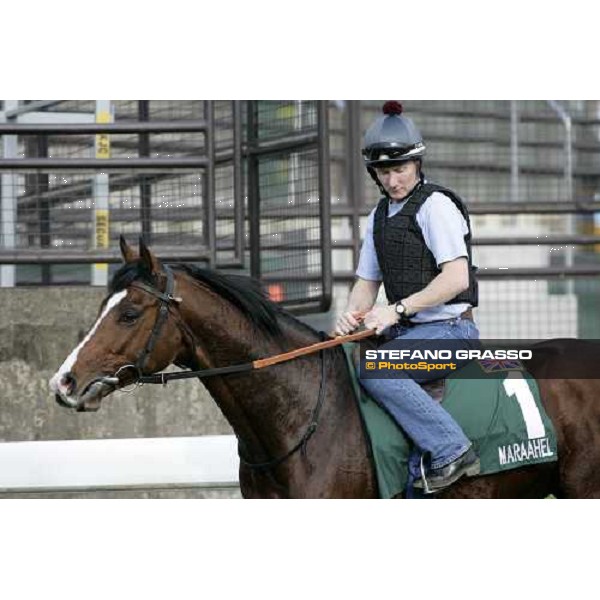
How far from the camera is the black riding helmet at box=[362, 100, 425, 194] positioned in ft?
16.2

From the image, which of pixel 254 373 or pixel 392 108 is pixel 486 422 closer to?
pixel 254 373

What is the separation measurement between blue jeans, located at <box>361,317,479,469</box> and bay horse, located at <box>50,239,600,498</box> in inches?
6.0

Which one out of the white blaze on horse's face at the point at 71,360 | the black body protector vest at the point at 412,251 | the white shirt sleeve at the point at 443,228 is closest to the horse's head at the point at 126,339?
the white blaze on horse's face at the point at 71,360

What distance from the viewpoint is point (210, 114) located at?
280 inches

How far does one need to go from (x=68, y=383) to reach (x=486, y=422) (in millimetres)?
1514

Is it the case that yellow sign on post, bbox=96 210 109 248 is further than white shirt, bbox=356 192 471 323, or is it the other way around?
yellow sign on post, bbox=96 210 109 248

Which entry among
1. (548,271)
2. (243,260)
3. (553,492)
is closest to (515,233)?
(548,271)

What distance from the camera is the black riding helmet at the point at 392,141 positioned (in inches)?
194

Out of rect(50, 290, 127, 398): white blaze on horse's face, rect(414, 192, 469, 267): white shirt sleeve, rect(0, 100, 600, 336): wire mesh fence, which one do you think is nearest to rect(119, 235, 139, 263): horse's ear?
rect(50, 290, 127, 398): white blaze on horse's face

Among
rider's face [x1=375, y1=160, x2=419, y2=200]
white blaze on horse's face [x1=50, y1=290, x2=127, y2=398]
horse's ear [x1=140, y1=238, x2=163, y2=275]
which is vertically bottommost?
white blaze on horse's face [x1=50, y1=290, x2=127, y2=398]

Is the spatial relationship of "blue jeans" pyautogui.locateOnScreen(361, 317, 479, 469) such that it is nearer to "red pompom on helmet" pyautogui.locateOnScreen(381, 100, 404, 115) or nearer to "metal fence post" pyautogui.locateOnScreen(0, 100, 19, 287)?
"red pompom on helmet" pyautogui.locateOnScreen(381, 100, 404, 115)

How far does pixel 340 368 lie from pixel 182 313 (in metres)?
0.63

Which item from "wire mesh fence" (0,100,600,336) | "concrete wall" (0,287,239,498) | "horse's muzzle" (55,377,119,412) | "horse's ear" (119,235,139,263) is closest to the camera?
"horse's muzzle" (55,377,119,412)

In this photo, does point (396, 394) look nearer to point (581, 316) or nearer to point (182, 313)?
point (182, 313)
